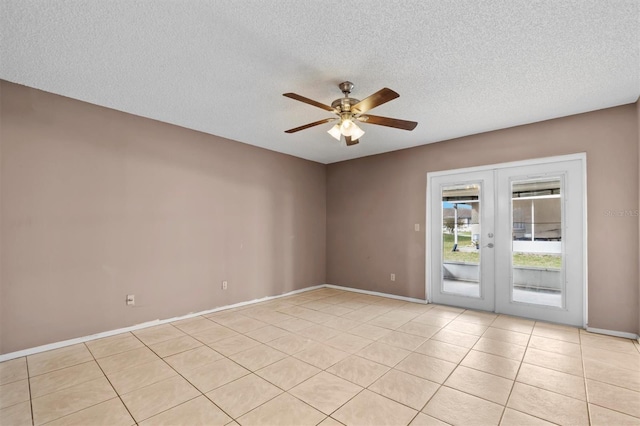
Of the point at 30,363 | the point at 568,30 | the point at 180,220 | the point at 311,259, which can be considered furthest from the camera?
the point at 311,259

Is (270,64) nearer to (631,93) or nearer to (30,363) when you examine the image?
(30,363)

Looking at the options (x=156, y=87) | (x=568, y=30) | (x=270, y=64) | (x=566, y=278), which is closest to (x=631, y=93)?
(x=568, y=30)

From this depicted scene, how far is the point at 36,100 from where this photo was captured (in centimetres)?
304

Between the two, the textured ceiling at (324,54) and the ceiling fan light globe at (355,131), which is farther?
the ceiling fan light globe at (355,131)

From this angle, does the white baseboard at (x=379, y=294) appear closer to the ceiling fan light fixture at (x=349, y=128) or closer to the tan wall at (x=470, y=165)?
the tan wall at (x=470, y=165)

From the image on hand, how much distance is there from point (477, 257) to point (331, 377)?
10.2 ft

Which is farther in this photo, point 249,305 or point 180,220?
point 249,305

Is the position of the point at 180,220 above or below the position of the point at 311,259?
above

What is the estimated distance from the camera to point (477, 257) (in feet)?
14.8

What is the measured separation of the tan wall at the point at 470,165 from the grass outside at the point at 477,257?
0.36m

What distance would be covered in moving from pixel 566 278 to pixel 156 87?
17.2 feet

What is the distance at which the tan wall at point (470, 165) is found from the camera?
11.2 feet

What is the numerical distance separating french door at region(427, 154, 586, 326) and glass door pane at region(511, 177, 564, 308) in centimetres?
1

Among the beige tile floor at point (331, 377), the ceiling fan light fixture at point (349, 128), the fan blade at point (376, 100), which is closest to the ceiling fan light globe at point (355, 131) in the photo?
the ceiling fan light fixture at point (349, 128)
